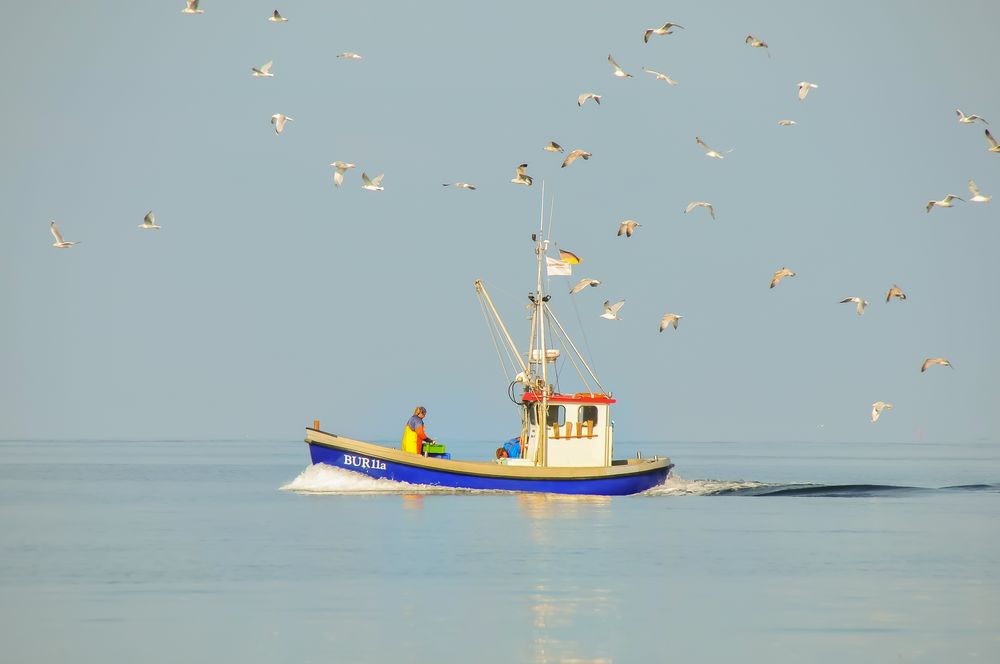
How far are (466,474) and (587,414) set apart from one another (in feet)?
15.0

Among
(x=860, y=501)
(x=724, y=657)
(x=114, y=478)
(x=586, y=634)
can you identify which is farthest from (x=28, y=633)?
(x=114, y=478)

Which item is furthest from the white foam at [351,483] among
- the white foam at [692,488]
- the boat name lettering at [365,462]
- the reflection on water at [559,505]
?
the white foam at [692,488]

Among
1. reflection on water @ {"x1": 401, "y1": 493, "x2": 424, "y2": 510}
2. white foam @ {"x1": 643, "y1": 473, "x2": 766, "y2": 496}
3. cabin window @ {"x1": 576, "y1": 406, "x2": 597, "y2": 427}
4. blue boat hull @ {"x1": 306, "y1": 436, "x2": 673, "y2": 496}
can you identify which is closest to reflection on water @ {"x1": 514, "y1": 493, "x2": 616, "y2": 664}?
blue boat hull @ {"x1": 306, "y1": 436, "x2": 673, "y2": 496}

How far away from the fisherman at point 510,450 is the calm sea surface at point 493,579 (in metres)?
1.75

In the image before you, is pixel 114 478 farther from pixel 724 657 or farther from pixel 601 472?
pixel 724 657

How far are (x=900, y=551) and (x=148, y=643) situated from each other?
2254 cm

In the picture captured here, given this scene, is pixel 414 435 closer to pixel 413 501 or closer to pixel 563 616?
pixel 413 501

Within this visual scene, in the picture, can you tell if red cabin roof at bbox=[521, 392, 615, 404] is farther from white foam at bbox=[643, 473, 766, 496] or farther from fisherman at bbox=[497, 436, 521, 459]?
white foam at bbox=[643, 473, 766, 496]

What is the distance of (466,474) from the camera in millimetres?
49875

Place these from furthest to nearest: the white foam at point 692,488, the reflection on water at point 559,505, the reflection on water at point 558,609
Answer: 1. the white foam at point 692,488
2. the reflection on water at point 559,505
3. the reflection on water at point 558,609

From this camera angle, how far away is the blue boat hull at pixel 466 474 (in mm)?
49812

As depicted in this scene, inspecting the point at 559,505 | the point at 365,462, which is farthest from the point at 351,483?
the point at 559,505

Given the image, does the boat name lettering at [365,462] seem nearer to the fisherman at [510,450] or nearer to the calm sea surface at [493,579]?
the calm sea surface at [493,579]

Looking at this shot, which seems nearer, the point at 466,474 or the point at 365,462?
the point at 466,474
